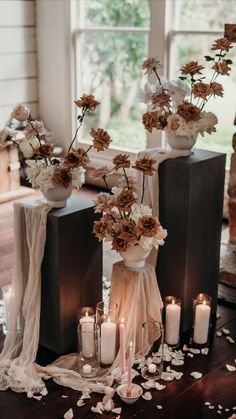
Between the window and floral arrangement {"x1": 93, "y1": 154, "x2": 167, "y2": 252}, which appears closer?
floral arrangement {"x1": 93, "y1": 154, "x2": 167, "y2": 252}

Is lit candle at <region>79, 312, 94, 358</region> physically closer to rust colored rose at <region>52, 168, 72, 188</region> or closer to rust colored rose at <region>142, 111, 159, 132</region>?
rust colored rose at <region>52, 168, 72, 188</region>

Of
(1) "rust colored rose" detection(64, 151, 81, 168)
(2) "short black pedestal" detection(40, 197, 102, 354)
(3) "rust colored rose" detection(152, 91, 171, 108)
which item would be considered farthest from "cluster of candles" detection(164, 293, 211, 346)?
(3) "rust colored rose" detection(152, 91, 171, 108)

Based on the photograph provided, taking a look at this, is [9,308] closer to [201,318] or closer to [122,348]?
[122,348]

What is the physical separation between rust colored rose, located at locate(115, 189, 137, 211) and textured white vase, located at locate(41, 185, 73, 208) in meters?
0.25

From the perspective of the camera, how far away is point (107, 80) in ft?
16.3

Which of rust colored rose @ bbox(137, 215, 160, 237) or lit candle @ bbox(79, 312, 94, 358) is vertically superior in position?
rust colored rose @ bbox(137, 215, 160, 237)

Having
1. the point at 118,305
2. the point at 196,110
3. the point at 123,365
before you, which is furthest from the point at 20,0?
the point at 123,365

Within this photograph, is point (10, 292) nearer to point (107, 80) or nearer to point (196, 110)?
point (196, 110)

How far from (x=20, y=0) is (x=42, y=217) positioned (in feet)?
10.2

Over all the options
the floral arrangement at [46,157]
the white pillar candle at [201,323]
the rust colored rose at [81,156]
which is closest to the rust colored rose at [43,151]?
the floral arrangement at [46,157]

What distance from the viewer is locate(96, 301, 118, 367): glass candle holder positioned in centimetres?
244

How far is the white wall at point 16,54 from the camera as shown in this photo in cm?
489

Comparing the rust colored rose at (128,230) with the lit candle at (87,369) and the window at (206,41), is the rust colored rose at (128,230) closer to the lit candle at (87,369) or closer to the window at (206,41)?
the lit candle at (87,369)

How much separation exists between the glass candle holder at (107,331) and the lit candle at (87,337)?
0.14ft
